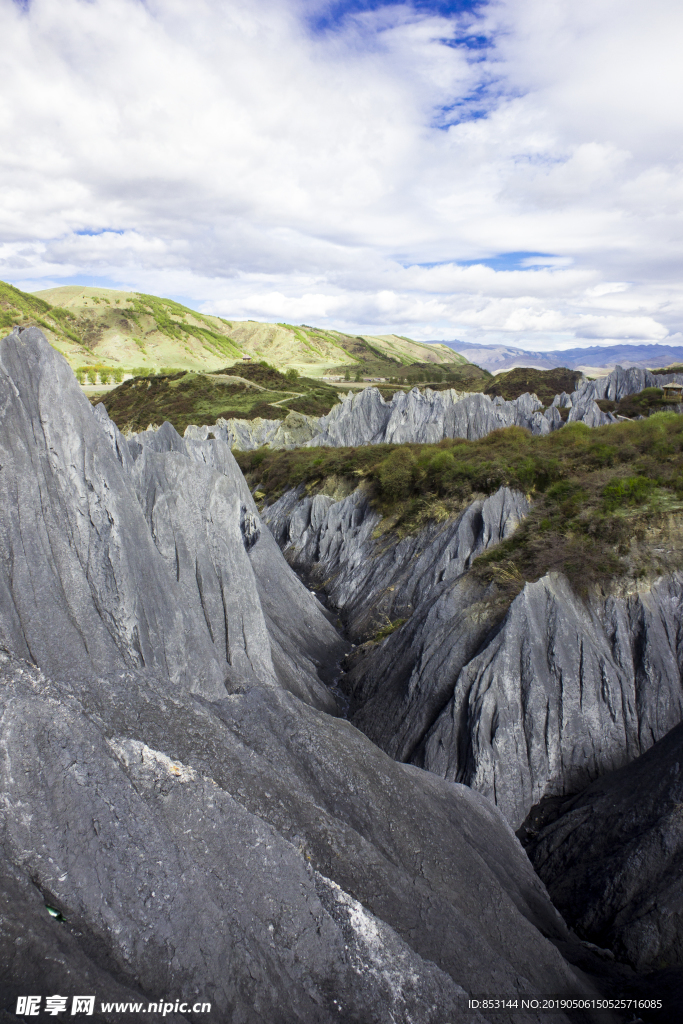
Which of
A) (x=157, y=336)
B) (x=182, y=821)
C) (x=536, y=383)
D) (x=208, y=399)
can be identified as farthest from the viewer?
(x=157, y=336)

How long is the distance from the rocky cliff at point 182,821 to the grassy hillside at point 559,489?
769cm

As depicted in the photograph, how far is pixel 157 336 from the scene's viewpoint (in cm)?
14788

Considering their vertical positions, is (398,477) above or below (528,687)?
above

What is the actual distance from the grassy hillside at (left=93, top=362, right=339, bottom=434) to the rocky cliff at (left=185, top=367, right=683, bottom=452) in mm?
7070

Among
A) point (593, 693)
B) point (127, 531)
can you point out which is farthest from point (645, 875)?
point (127, 531)

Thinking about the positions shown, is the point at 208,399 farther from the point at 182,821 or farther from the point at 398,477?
the point at 182,821

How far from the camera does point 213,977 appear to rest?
18.0ft

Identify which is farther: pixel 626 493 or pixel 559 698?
pixel 626 493

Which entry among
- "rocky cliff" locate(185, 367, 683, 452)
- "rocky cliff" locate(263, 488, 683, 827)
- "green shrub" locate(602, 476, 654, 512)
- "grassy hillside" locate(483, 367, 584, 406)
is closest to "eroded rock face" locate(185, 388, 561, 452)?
"rocky cliff" locate(185, 367, 683, 452)

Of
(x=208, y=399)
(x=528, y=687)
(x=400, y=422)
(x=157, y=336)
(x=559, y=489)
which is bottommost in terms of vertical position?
(x=528, y=687)

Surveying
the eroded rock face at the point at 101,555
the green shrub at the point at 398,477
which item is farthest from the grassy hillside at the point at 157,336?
the eroded rock face at the point at 101,555

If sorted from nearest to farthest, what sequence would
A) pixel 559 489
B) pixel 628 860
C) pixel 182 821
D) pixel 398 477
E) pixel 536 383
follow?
pixel 182 821 → pixel 628 860 → pixel 559 489 → pixel 398 477 → pixel 536 383

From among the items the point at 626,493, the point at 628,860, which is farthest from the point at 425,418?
the point at 628,860

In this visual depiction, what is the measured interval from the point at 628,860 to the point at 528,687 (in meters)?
4.43
